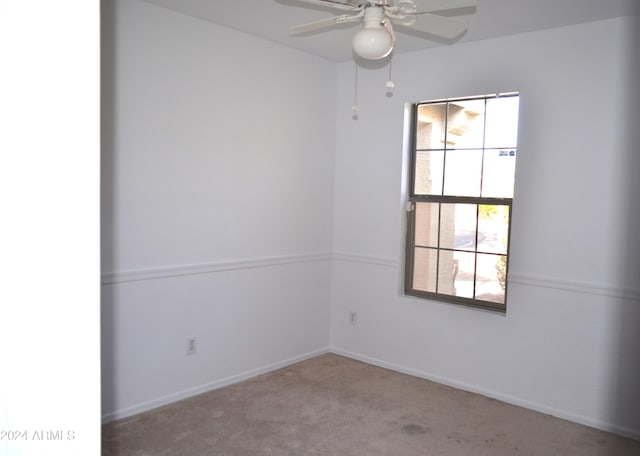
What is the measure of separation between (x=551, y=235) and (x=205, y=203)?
2.30 m

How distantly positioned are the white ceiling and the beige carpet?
239cm

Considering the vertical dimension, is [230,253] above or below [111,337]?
above

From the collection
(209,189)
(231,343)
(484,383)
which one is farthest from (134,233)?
(484,383)

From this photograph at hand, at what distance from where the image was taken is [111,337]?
2.91 meters

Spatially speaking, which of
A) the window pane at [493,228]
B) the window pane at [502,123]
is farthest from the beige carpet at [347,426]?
the window pane at [502,123]

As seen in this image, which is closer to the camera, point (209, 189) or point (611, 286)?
point (611, 286)

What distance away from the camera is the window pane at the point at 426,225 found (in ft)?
12.7

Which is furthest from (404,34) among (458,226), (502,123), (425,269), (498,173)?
(425,269)

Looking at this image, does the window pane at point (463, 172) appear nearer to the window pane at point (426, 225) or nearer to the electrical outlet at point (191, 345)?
the window pane at point (426, 225)

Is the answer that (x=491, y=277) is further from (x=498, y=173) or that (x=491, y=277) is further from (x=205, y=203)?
(x=205, y=203)

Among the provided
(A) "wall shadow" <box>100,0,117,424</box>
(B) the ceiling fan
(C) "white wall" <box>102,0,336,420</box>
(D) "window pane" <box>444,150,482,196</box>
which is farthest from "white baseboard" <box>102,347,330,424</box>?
(B) the ceiling fan
